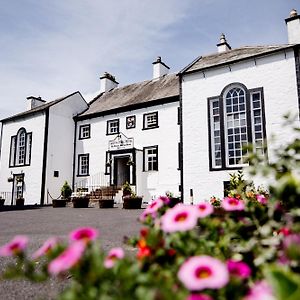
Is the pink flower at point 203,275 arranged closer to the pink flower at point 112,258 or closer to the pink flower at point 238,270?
the pink flower at point 238,270

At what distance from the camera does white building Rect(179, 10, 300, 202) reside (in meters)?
15.3

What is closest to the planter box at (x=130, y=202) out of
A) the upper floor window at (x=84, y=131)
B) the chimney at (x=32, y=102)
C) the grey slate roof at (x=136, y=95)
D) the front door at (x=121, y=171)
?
the front door at (x=121, y=171)

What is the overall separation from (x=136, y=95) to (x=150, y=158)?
5721mm

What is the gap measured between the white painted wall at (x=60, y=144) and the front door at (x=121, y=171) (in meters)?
4.64

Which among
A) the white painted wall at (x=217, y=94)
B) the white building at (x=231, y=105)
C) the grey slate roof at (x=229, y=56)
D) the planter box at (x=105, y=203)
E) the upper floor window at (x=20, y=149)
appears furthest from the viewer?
the upper floor window at (x=20, y=149)

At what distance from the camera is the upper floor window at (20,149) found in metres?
26.0

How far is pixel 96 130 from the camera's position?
25.2 m

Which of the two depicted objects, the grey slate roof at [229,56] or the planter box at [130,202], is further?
the planter box at [130,202]

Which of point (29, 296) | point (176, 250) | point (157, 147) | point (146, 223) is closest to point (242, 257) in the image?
point (176, 250)

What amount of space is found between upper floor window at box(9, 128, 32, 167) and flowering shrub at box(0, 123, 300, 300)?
26.0m

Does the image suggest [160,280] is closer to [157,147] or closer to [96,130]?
[157,147]

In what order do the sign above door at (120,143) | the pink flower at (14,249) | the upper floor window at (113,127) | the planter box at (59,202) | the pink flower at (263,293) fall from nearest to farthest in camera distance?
the pink flower at (263,293) → the pink flower at (14,249) → the planter box at (59,202) → the sign above door at (120,143) → the upper floor window at (113,127)

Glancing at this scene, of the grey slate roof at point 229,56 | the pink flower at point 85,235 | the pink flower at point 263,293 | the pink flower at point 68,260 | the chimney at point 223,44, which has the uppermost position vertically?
the chimney at point 223,44

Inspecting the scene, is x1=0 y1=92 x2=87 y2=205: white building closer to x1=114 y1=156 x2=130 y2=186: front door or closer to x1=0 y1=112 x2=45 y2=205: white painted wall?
x1=0 y1=112 x2=45 y2=205: white painted wall
